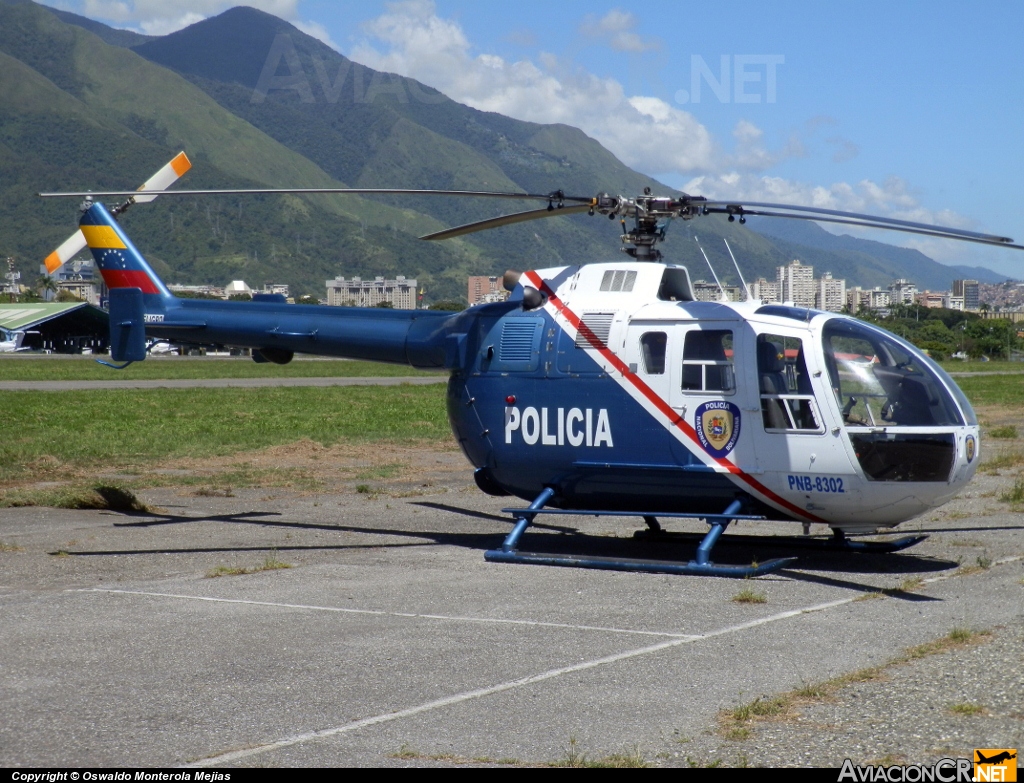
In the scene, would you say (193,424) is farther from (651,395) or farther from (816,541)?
(816,541)

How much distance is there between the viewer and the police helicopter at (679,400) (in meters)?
9.98

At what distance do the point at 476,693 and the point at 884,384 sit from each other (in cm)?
538

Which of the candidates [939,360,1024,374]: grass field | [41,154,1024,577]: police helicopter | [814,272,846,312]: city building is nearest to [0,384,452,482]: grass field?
[41,154,1024,577]: police helicopter

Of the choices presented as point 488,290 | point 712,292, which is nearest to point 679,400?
point 712,292

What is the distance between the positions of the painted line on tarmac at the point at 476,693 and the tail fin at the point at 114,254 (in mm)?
9341

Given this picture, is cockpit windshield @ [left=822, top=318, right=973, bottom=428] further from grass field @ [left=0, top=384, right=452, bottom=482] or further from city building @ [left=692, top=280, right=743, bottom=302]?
grass field @ [left=0, top=384, right=452, bottom=482]

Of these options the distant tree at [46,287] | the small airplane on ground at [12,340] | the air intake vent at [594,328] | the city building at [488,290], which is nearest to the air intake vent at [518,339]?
the air intake vent at [594,328]

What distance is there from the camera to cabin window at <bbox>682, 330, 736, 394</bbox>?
34.8 ft

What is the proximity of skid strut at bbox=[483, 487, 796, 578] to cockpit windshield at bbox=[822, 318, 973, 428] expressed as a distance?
147 centimetres

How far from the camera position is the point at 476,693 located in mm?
6352

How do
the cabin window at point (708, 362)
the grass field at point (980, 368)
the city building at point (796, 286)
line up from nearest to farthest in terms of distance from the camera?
the cabin window at point (708, 362) → the city building at point (796, 286) → the grass field at point (980, 368)

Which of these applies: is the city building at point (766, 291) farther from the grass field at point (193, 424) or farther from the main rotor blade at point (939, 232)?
the grass field at point (193, 424)

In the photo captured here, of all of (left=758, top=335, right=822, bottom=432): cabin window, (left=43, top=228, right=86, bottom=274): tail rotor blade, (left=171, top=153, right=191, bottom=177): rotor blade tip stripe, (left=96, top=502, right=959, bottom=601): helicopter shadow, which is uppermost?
(left=171, top=153, right=191, bottom=177): rotor blade tip stripe

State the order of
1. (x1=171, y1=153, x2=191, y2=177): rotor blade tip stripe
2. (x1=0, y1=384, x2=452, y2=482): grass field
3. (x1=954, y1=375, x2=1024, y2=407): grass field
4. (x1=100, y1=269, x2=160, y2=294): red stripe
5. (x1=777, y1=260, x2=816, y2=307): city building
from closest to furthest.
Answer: (x1=777, y1=260, x2=816, y2=307): city building < (x1=100, y1=269, x2=160, y2=294): red stripe < (x1=171, y1=153, x2=191, y2=177): rotor blade tip stripe < (x1=0, y1=384, x2=452, y2=482): grass field < (x1=954, y1=375, x2=1024, y2=407): grass field
